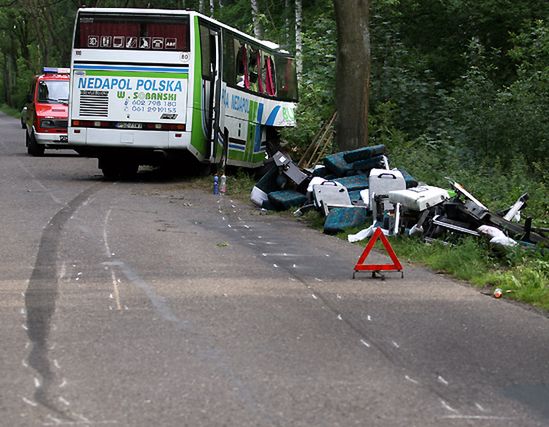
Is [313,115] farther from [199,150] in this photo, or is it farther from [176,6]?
[176,6]

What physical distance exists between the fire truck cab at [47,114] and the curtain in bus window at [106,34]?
8.44m

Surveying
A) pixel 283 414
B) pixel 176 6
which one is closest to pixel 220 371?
pixel 283 414

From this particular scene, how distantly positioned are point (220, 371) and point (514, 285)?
446 cm

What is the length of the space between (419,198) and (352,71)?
731 centimetres

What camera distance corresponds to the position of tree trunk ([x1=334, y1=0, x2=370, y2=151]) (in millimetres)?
19984

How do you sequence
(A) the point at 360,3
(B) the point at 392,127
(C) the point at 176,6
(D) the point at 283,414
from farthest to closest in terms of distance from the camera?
(C) the point at 176,6 → (B) the point at 392,127 → (A) the point at 360,3 → (D) the point at 283,414

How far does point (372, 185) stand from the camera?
14859 millimetres

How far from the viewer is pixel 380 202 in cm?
1441

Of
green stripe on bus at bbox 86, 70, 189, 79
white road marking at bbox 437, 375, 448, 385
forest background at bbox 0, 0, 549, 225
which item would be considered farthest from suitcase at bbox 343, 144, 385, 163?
white road marking at bbox 437, 375, 448, 385

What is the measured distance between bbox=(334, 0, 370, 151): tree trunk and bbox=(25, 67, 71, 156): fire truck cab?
469 inches

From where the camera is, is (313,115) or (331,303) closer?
(331,303)

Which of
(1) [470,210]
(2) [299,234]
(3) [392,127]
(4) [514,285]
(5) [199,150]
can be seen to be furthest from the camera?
(3) [392,127]

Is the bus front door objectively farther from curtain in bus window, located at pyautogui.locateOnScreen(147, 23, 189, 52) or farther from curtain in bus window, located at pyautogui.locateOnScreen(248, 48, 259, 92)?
curtain in bus window, located at pyautogui.locateOnScreen(248, 48, 259, 92)

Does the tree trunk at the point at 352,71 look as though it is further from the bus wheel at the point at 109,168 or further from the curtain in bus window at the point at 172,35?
the bus wheel at the point at 109,168
